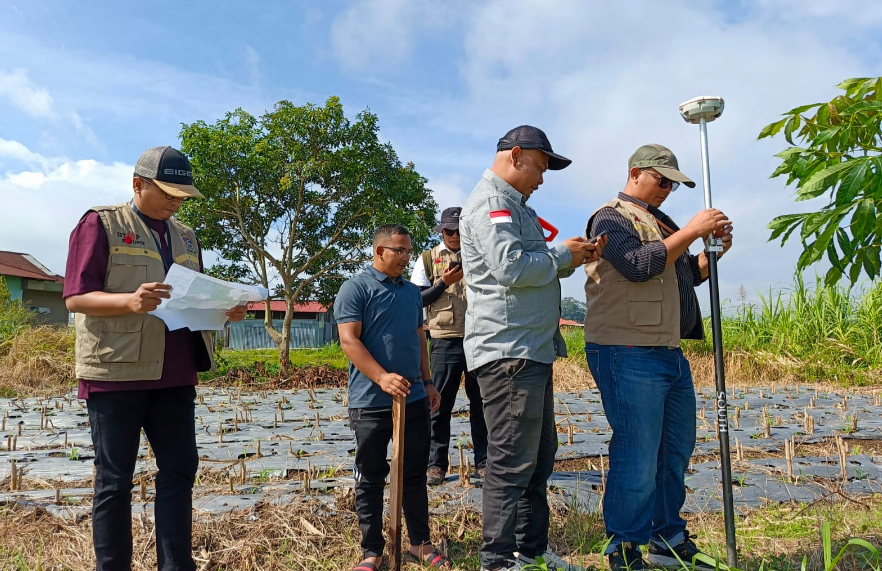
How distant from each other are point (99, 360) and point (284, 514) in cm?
131

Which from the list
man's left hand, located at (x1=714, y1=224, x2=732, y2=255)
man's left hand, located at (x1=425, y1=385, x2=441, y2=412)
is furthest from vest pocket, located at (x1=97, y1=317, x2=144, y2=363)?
man's left hand, located at (x1=714, y1=224, x2=732, y2=255)

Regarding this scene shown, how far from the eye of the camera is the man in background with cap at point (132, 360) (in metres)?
2.29

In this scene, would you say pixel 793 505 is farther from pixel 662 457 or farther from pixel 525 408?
pixel 525 408

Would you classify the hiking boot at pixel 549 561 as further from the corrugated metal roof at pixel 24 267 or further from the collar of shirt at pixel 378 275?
the corrugated metal roof at pixel 24 267

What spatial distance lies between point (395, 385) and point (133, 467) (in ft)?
3.31

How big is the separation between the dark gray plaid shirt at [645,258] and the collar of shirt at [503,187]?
1.26 ft

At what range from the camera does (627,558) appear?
103 inches

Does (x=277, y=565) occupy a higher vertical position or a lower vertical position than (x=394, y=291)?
lower

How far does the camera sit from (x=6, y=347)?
518 inches

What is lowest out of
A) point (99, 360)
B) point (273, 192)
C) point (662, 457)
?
point (662, 457)

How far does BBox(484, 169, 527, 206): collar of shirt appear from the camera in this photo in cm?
266

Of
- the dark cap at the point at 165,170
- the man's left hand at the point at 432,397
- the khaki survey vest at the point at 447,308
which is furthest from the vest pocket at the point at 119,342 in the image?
the khaki survey vest at the point at 447,308

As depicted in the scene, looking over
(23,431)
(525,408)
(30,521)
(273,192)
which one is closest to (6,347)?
(273,192)

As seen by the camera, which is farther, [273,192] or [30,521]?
[273,192]
